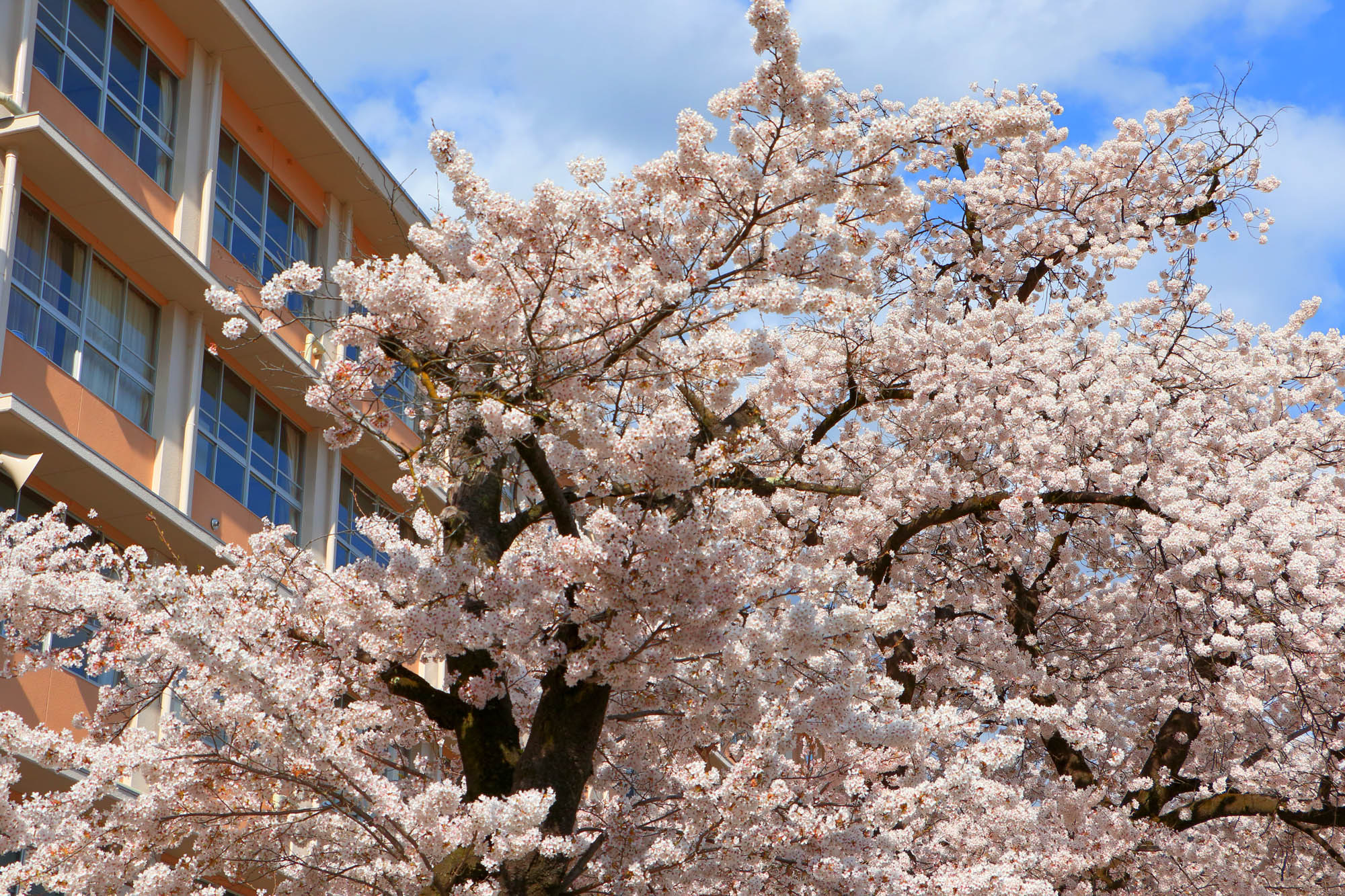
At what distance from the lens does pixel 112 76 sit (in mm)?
16766

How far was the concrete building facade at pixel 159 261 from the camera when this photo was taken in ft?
48.7

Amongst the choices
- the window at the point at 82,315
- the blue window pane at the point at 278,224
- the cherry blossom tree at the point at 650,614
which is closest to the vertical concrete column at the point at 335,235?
the blue window pane at the point at 278,224

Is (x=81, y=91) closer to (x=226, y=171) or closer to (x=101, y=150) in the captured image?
(x=101, y=150)

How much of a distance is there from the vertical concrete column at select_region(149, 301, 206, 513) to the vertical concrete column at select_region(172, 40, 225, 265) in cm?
100

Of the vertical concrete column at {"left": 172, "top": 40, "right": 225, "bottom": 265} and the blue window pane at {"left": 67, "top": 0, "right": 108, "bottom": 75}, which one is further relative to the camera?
the vertical concrete column at {"left": 172, "top": 40, "right": 225, "bottom": 265}

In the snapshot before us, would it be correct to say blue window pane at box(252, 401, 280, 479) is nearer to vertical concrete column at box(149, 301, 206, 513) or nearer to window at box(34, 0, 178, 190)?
vertical concrete column at box(149, 301, 206, 513)

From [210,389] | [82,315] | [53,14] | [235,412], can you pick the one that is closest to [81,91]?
[53,14]

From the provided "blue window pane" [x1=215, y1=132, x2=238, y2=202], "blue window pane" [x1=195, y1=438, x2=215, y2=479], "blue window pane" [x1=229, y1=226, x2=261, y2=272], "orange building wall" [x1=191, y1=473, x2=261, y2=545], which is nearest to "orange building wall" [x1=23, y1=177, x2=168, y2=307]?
"blue window pane" [x1=229, y1=226, x2=261, y2=272]

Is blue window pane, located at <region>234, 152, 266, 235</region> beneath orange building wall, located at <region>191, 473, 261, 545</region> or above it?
above

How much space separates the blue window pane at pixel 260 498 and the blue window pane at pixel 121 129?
16.4ft

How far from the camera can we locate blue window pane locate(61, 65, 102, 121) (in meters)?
15.9

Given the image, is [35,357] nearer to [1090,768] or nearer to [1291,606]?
[1090,768]

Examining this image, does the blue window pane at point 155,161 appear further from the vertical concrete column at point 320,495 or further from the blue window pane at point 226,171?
the vertical concrete column at point 320,495

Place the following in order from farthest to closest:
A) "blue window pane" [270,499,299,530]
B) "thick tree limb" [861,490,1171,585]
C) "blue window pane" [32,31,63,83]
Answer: "blue window pane" [270,499,299,530] < "blue window pane" [32,31,63,83] < "thick tree limb" [861,490,1171,585]
